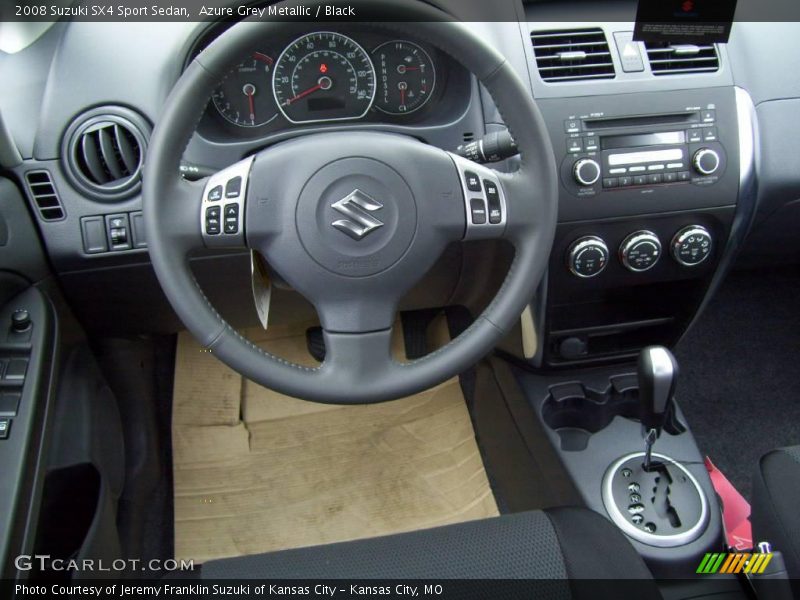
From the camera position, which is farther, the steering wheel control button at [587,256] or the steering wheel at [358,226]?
the steering wheel control button at [587,256]

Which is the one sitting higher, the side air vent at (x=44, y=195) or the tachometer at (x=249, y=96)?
the tachometer at (x=249, y=96)

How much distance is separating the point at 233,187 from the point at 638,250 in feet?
2.36

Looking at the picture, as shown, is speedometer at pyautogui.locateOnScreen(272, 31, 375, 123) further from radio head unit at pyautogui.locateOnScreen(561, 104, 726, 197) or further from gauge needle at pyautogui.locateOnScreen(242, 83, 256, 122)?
radio head unit at pyautogui.locateOnScreen(561, 104, 726, 197)

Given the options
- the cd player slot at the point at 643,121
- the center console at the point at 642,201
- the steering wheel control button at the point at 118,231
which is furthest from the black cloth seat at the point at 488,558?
the cd player slot at the point at 643,121

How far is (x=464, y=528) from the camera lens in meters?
1.02

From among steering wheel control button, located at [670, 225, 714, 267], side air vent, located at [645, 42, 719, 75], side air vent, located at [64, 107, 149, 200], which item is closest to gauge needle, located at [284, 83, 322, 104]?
side air vent, located at [64, 107, 149, 200]

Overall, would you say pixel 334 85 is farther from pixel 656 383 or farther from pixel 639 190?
pixel 656 383

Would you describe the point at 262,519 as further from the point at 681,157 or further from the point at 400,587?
the point at 681,157

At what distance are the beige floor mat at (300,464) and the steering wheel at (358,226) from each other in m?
0.86

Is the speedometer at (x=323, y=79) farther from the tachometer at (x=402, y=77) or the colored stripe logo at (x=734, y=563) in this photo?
the colored stripe logo at (x=734, y=563)

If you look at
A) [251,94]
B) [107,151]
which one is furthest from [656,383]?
[107,151]

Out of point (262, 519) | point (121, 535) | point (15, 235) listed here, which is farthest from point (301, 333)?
point (15, 235)

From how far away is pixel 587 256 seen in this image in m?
1.29

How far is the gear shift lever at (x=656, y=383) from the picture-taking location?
1.15 m
